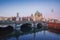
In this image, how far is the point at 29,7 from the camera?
7.43 feet

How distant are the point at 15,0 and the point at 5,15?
32cm

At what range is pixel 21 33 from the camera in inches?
88.0

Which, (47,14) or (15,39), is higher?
(47,14)

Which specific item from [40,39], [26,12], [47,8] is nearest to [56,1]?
[47,8]

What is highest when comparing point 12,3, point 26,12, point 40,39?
point 12,3

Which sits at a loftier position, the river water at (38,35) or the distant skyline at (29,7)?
the distant skyline at (29,7)

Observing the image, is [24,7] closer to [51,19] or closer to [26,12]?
[26,12]

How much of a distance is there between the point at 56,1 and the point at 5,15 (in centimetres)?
94

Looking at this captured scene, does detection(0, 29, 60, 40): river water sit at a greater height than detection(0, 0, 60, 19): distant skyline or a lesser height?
lesser

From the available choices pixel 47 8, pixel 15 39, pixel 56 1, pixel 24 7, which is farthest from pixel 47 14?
pixel 15 39

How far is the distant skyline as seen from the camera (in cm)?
224

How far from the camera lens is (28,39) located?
2.21 m

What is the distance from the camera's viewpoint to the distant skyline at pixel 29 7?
7.36ft

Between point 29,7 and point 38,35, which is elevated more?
point 29,7
